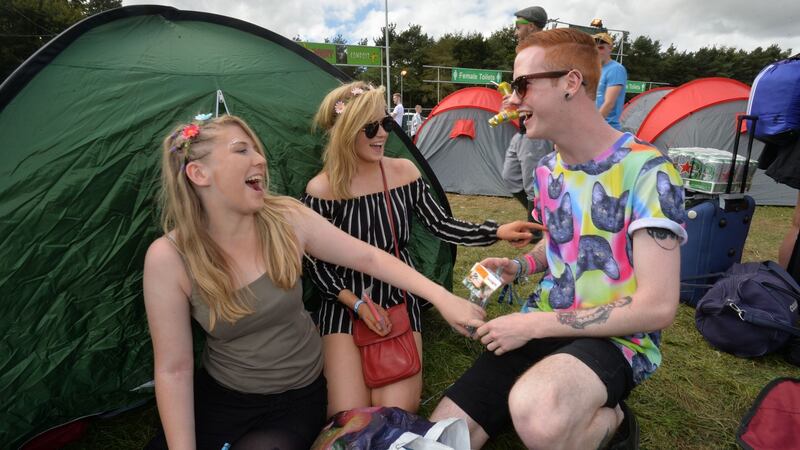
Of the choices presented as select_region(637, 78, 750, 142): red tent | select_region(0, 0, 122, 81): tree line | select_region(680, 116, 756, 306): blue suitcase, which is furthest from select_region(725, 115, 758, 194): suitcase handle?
select_region(0, 0, 122, 81): tree line

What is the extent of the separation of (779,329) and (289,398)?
2.94 metres

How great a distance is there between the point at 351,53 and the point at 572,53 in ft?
71.8

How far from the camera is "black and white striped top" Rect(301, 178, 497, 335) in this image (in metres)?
2.37

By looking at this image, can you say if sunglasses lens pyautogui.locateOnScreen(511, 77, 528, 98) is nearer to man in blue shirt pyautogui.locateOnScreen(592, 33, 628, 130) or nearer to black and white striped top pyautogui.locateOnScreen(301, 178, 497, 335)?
black and white striped top pyautogui.locateOnScreen(301, 178, 497, 335)

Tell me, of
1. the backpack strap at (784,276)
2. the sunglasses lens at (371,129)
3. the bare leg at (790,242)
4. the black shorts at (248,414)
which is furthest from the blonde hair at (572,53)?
the bare leg at (790,242)

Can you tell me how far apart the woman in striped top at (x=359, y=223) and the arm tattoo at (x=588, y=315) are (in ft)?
2.34

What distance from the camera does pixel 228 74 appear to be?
254 centimetres

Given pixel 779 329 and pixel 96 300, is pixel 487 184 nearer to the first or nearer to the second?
pixel 779 329

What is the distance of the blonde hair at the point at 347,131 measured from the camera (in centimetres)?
232

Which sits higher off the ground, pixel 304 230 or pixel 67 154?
pixel 67 154

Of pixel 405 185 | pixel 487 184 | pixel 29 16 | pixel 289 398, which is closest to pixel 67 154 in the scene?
pixel 289 398

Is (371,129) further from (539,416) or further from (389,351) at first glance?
(539,416)

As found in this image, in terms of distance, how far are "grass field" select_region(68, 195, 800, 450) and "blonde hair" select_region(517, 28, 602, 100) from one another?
5.73ft

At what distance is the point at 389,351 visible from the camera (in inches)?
88.3
